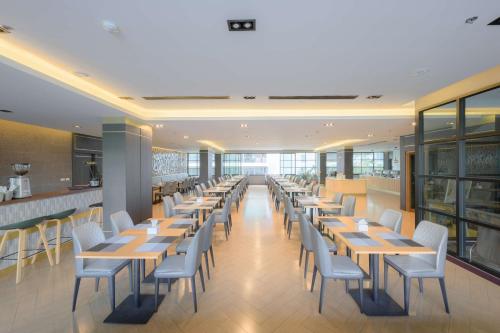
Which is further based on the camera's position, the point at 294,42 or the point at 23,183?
the point at 23,183

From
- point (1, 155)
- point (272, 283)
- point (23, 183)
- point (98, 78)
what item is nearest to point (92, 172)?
point (1, 155)

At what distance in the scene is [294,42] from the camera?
2488 millimetres

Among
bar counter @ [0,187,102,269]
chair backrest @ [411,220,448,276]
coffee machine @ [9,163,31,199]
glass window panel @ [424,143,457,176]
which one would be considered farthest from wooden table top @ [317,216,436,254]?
coffee machine @ [9,163,31,199]

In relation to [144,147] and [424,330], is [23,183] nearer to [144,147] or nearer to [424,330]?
[144,147]

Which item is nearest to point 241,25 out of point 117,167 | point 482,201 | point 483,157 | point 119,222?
point 119,222

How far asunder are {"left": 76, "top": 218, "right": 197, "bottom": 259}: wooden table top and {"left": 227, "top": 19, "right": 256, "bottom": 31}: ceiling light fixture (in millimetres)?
1974

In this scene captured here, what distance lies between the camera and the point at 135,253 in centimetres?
237

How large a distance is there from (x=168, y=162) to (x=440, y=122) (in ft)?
45.1

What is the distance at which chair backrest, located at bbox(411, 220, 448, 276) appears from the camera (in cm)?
255

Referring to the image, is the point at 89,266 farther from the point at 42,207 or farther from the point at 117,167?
the point at 117,167

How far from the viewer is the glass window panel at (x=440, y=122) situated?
4.09 metres

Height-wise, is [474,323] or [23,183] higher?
[23,183]

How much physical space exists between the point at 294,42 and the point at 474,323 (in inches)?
117

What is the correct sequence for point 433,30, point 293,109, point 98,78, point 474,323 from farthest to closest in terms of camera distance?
point 293,109 → point 98,78 → point 474,323 → point 433,30
